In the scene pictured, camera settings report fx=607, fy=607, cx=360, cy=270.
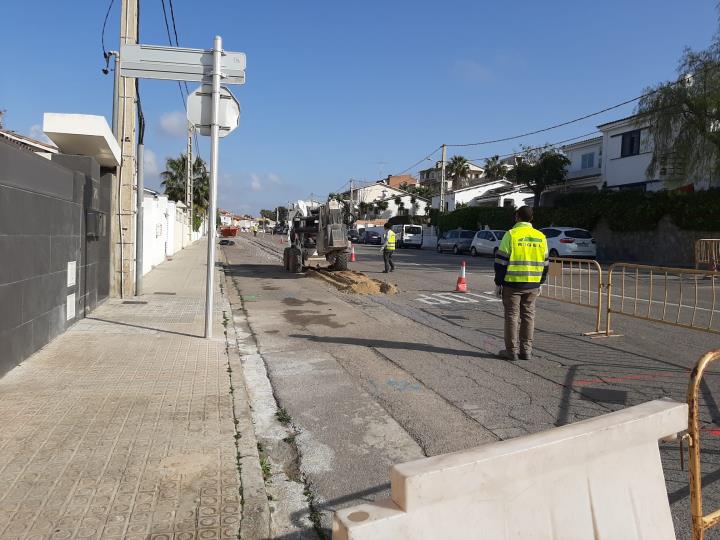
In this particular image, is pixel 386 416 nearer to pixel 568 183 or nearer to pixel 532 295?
pixel 532 295

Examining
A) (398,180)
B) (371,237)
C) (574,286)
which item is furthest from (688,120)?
(398,180)

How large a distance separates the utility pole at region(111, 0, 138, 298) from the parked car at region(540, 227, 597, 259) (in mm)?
18685

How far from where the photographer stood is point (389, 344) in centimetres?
839

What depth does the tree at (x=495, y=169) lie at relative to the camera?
72.4 metres

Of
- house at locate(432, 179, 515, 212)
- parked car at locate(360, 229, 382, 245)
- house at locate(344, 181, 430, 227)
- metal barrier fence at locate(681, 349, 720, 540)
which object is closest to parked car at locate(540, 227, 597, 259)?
metal barrier fence at locate(681, 349, 720, 540)

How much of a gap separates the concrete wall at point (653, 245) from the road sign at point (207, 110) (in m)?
22.8

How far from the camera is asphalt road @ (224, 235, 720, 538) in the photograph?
437cm

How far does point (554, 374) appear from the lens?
6.70 metres

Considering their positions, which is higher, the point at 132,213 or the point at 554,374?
the point at 132,213

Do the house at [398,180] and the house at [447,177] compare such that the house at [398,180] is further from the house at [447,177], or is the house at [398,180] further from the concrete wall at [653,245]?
the concrete wall at [653,245]

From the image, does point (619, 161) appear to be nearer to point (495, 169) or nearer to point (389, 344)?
point (389, 344)

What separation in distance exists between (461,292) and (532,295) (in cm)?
741

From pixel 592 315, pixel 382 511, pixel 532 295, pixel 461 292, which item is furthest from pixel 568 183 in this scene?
pixel 382 511

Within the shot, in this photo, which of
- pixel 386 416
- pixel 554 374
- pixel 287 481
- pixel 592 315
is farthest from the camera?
pixel 592 315
